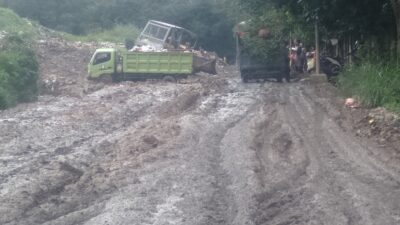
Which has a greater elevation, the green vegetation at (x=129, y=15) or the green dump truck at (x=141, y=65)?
the green vegetation at (x=129, y=15)

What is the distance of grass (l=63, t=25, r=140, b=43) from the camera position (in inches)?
2375

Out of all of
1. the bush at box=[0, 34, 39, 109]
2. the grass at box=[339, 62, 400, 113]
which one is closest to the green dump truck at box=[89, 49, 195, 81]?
the bush at box=[0, 34, 39, 109]

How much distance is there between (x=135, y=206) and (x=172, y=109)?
13.8m

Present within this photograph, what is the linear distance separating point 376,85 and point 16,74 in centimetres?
1406

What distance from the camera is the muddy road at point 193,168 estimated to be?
9836 millimetres

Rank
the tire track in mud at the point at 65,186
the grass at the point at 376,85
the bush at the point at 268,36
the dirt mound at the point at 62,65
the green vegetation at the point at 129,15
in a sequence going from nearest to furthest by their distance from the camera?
the tire track in mud at the point at 65,186 < the grass at the point at 376,85 < the dirt mound at the point at 62,65 < the bush at the point at 268,36 < the green vegetation at the point at 129,15

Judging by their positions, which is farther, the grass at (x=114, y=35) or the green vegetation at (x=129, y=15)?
the green vegetation at (x=129, y=15)

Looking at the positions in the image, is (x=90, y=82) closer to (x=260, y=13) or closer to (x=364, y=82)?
(x=260, y=13)

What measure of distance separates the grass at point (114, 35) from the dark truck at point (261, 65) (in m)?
24.6

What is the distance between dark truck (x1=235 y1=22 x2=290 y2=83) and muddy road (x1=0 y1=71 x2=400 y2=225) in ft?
37.9

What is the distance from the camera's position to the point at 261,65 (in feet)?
117

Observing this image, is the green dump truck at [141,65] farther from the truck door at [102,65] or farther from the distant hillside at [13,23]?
the distant hillside at [13,23]

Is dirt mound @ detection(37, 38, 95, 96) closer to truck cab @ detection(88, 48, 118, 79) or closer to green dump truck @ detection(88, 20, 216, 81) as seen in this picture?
truck cab @ detection(88, 48, 118, 79)

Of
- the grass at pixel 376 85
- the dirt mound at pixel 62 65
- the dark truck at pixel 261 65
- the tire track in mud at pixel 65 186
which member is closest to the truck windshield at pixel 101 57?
the dirt mound at pixel 62 65
